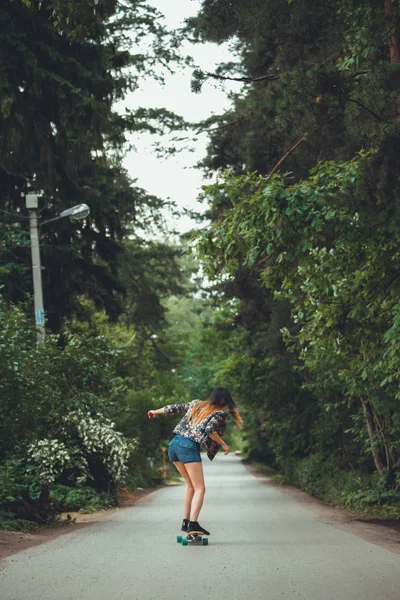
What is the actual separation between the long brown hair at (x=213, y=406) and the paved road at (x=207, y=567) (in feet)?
4.91

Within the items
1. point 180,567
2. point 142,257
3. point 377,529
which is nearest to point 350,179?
point 377,529

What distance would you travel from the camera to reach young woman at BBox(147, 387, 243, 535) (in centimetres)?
1102

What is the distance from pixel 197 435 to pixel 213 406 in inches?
15.7

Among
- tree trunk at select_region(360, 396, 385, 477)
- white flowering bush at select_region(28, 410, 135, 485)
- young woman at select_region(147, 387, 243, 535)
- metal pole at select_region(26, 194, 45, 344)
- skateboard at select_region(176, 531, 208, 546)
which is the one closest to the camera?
skateboard at select_region(176, 531, 208, 546)

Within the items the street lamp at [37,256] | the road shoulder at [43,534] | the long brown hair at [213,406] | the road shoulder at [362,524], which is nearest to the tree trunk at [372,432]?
the road shoulder at [362,524]

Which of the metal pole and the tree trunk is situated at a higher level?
the metal pole

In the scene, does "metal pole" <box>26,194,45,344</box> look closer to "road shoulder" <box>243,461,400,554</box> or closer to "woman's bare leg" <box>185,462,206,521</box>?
"road shoulder" <box>243,461,400,554</box>

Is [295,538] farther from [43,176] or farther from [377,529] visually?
[43,176]

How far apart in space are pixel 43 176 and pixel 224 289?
12.9 m

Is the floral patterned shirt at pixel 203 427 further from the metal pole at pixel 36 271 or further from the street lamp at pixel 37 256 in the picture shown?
the street lamp at pixel 37 256

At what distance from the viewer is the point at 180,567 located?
8531 millimetres

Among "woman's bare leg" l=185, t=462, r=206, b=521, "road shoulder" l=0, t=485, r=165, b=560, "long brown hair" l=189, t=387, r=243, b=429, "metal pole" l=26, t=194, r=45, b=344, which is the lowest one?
"road shoulder" l=0, t=485, r=165, b=560

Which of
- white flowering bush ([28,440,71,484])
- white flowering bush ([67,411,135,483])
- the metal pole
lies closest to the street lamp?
the metal pole

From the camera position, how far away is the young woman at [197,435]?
36.2ft
